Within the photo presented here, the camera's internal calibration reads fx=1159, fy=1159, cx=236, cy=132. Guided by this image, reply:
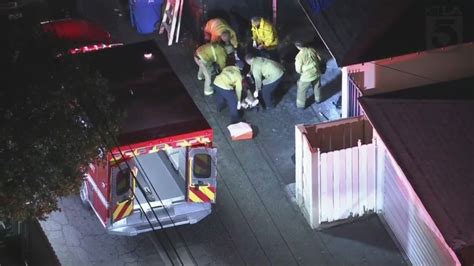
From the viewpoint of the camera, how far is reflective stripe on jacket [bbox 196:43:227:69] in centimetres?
2008

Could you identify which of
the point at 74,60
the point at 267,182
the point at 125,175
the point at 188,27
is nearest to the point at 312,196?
the point at 267,182

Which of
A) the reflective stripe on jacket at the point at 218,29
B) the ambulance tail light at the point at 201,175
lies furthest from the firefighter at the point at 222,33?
the ambulance tail light at the point at 201,175

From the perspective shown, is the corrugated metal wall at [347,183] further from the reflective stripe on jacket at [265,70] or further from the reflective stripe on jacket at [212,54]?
the reflective stripe on jacket at [212,54]

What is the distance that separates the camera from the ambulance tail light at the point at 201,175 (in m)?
17.3

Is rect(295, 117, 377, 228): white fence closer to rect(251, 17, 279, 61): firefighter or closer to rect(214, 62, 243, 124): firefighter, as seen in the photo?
rect(214, 62, 243, 124): firefighter

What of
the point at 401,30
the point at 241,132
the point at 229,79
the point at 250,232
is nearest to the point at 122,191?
the point at 250,232

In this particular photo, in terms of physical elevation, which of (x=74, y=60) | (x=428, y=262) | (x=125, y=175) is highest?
(x=74, y=60)

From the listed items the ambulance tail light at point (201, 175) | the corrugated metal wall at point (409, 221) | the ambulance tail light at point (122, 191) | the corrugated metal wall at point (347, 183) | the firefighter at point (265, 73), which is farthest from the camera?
the firefighter at point (265, 73)

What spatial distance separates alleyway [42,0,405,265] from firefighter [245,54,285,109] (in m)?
0.67

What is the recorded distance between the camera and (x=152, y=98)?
17.6 metres

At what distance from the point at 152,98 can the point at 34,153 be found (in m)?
3.05

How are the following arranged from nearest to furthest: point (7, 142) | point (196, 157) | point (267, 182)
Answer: point (7, 142) → point (196, 157) → point (267, 182)

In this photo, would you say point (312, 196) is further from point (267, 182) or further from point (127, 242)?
point (127, 242)

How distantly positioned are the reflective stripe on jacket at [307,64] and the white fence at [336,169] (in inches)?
92.1
